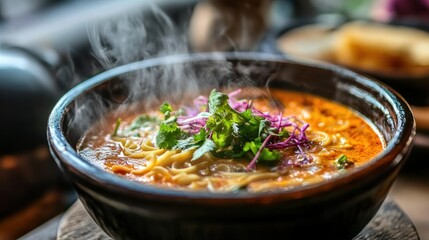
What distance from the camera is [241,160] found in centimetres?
→ 153

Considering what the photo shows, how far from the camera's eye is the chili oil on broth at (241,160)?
144 centimetres

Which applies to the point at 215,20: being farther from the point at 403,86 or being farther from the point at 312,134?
the point at 312,134

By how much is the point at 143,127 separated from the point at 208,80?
37 cm

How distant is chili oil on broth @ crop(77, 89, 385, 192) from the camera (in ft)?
4.74

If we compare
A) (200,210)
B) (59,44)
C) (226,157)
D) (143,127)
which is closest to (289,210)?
(200,210)

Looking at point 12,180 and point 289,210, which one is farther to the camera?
point 12,180

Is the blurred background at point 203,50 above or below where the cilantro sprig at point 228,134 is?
below

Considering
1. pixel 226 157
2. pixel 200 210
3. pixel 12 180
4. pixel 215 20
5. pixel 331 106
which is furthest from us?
pixel 215 20

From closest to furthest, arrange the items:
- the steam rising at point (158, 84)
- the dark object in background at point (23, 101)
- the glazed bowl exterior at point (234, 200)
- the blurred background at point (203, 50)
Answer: the glazed bowl exterior at point (234, 200) < the steam rising at point (158, 84) < the blurred background at point (203, 50) < the dark object in background at point (23, 101)

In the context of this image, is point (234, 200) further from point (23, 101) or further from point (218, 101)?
point (23, 101)

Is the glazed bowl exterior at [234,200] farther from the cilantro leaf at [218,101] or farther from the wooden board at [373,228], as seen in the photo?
the cilantro leaf at [218,101]

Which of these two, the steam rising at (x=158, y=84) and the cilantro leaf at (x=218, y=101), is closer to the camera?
the cilantro leaf at (x=218, y=101)

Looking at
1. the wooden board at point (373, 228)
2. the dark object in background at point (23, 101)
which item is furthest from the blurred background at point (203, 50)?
the wooden board at point (373, 228)

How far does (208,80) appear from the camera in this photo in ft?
6.98
